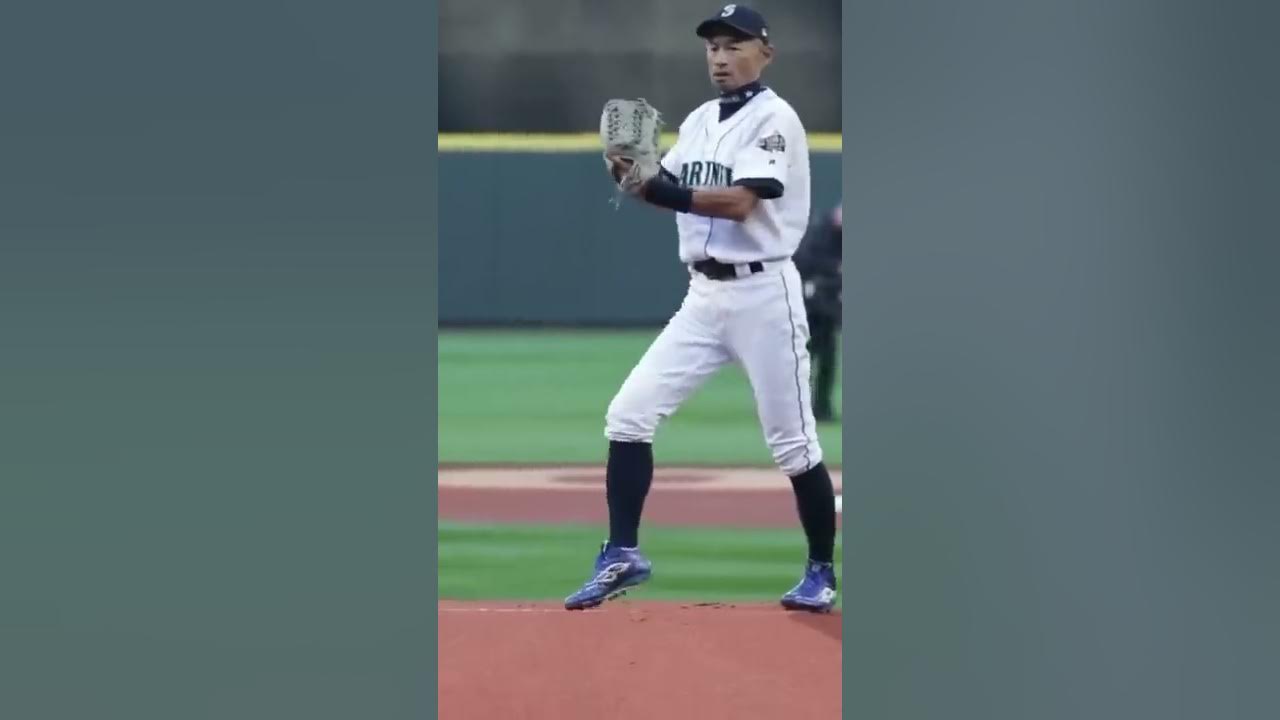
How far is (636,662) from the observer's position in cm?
423

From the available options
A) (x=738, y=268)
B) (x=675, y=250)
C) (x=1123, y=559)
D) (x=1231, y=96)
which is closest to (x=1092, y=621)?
(x=1123, y=559)

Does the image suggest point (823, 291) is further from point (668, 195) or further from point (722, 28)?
point (668, 195)

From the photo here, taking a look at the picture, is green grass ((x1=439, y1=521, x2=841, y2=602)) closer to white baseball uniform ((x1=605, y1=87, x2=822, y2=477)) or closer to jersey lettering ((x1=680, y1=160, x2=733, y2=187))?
white baseball uniform ((x1=605, y1=87, x2=822, y2=477))

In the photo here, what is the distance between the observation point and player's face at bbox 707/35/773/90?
4.98 m

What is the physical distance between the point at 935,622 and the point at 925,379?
31 cm

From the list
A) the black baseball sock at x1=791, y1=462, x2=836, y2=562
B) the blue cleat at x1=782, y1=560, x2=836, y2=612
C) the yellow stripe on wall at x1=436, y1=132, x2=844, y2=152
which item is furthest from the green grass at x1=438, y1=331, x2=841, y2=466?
the blue cleat at x1=782, y1=560, x2=836, y2=612

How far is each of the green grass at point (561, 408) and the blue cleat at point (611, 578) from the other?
16.2ft

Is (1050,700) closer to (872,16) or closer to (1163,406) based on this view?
(1163,406)

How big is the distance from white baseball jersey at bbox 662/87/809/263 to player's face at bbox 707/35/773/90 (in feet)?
0.26

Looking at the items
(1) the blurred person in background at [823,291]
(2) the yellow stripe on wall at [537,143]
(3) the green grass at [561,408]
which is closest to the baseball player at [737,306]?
(3) the green grass at [561,408]

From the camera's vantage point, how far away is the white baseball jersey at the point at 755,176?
4.85 metres

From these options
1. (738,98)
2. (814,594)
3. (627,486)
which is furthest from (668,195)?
(814,594)

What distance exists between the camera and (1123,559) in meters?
2.15

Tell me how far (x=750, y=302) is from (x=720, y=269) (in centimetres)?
14
